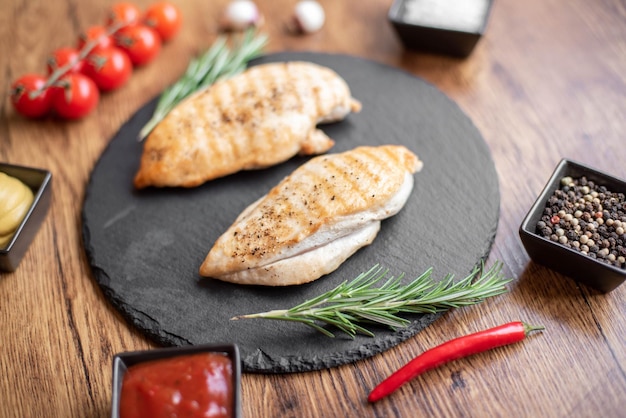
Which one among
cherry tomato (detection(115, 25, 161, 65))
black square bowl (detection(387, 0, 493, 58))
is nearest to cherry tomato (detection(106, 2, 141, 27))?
cherry tomato (detection(115, 25, 161, 65))

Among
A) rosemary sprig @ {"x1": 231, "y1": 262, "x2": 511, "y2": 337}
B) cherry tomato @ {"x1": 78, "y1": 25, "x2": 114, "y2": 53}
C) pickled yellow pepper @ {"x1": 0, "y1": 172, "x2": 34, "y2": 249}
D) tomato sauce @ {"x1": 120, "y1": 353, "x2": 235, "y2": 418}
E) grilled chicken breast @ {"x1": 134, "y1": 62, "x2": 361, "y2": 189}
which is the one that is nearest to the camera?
tomato sauce @ {"x1": 120, "y1": 353, "x2": 235, "y2": 418}

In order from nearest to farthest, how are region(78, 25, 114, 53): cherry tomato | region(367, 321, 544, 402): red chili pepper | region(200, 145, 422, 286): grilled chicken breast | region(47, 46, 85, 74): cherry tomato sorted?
region(367, 321, 544, 402): red chili pepper, region(200, 145, 422, 286): grilled chicken breast, region(47, 46, 85, 74): cherry tomato, region(78, 25, 114, 53): cherry tomato

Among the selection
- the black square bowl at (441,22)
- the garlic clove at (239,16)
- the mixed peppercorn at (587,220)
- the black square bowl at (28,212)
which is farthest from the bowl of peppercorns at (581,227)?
the black square bowl at (28,212)

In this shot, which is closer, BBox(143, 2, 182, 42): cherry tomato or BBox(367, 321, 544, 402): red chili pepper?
BBox(367, 321, 544, 402): red chili pepper

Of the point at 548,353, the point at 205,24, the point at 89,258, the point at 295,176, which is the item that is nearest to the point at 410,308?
the point at 548,353

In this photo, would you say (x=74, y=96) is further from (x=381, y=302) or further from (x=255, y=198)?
(x=381, y=302)

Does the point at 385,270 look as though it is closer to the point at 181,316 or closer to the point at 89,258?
the point at 181,316

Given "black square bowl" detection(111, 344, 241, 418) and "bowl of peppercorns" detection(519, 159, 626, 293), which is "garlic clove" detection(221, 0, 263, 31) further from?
"black square bowl" detection(111, 344, 241, 418)

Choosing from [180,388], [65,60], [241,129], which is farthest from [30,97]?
[180,388]
